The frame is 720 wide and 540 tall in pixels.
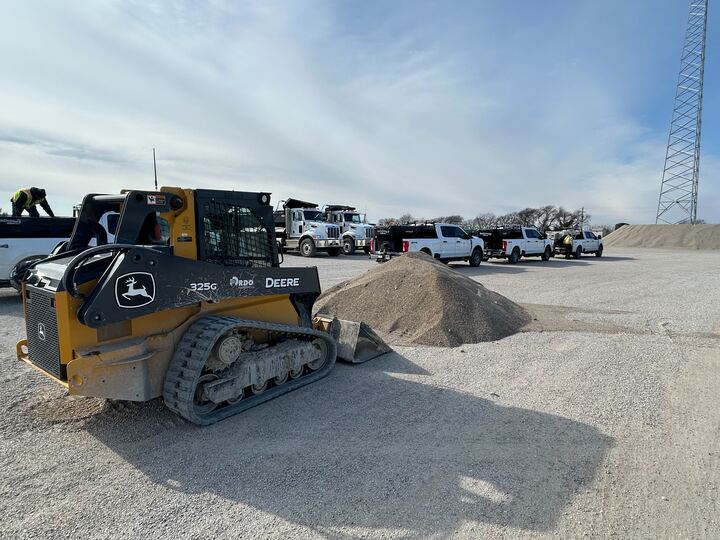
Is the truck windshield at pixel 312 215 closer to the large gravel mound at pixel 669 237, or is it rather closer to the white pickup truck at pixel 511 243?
the white pickup truck at pixel 511 243

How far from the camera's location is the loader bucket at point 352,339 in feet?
19.7

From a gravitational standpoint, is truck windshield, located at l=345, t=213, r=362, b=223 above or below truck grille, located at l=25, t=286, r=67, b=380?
above

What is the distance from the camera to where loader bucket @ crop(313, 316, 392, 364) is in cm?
600

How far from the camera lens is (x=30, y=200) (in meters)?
10.6

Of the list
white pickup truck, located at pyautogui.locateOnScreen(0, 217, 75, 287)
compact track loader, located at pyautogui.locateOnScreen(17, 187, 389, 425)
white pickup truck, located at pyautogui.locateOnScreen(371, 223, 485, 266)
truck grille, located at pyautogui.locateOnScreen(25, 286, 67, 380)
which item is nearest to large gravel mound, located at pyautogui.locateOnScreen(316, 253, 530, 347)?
compact track loader, located at pyautogui.locateOnScreen(17, 187, 389, 425)

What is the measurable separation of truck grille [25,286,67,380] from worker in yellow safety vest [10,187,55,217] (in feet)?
25.3

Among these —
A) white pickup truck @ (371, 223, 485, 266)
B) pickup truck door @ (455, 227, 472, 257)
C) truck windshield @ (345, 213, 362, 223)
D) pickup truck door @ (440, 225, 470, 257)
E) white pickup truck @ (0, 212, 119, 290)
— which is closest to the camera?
white pickup truck @ (0, 212, 119, 290)

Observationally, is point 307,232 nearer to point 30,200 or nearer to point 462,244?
point 462,244

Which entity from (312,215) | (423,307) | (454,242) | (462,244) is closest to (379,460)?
(423,307)

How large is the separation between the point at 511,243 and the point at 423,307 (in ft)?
55.1

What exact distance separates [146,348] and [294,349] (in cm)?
155

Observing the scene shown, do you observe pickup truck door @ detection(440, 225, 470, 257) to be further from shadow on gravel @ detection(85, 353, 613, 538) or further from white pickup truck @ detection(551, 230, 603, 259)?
shadow on gravel @ detection(85, 353, 613, 538)

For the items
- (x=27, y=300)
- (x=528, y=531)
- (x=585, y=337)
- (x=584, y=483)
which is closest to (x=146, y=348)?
(x=27, y=300)

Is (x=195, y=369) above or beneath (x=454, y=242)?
beneath
